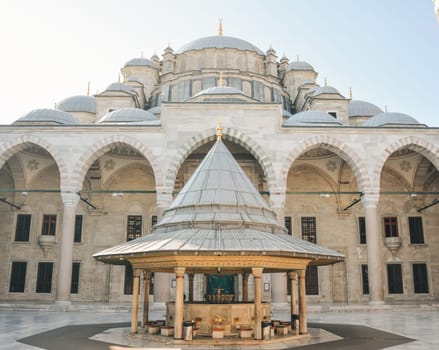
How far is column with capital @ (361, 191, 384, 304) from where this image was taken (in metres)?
17.5

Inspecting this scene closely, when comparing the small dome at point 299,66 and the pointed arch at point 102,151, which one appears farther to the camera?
the small dome at point 299,66

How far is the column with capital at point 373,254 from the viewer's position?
17.5 meters

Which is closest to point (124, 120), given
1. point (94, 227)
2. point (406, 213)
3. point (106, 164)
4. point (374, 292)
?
point (106, 164)

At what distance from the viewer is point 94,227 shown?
893 inches

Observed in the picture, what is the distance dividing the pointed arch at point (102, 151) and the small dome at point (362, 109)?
47.2 ft

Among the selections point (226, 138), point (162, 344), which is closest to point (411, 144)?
point (226, 138)

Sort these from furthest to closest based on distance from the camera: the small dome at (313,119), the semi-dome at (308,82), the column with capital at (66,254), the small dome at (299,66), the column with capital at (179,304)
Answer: the small dome at (299,66), the semi-dome at (308,82), the small dome at (313,119), the column with capital at (66,254), the column with capital at (179,304)

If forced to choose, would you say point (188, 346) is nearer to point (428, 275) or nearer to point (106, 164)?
point (106, 164)

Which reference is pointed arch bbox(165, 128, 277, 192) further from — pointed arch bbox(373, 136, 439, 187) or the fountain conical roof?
the fountain conical roof

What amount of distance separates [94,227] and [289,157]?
10982 mm

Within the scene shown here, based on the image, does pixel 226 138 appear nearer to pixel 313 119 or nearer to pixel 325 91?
pixel 313 119

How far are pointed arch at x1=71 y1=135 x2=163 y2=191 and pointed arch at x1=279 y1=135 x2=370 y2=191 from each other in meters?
5.44

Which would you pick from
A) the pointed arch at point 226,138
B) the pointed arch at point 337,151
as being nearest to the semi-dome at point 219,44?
the pointed arch at point 226,138

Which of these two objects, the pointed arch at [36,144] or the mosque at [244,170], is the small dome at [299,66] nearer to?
the mosque at [244,170]
